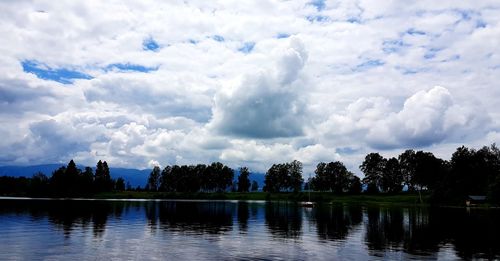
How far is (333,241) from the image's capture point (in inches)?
2832

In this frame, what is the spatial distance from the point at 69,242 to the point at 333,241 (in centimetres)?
3911

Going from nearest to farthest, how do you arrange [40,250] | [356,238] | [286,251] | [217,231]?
[40,250]
[286,251]
[356,238]
[217,231]

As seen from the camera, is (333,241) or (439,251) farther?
(333,241)

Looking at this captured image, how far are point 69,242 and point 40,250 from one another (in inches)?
325

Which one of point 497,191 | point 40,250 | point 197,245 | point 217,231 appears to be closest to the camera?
point 40,250

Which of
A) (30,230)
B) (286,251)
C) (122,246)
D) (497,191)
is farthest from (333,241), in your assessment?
(497,191)

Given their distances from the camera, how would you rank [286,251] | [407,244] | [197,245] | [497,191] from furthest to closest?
[497,191] < [407,244] < [197,245] < [286,251]

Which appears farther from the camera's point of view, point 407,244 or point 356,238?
point 356,238

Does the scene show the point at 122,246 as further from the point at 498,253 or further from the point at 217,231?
the point at 498,253

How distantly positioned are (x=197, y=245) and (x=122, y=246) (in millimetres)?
10010

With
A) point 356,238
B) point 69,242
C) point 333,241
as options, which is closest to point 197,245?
point 69,242

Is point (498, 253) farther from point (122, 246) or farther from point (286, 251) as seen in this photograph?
point (122, 246)

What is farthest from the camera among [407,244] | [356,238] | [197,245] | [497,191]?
[497,191]

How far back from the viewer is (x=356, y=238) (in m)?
76.4
